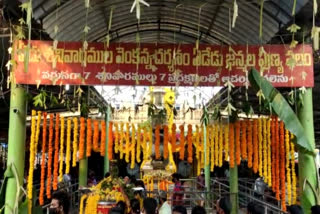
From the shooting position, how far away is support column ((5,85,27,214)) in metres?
5.89

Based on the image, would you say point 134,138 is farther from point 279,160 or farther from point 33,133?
point 279,160

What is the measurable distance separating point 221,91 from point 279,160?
4.09 meters

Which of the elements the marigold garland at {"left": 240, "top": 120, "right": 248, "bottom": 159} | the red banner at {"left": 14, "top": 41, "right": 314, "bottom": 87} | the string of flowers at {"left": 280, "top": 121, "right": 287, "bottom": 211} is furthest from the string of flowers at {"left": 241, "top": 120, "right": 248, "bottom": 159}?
the red banner at {"left": 14, "top": 41, "right": 314, "bottom": 87}

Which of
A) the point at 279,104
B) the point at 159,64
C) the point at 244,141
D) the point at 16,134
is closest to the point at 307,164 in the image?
the point at 244,141

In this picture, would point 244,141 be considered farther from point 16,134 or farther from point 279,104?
point 16,134

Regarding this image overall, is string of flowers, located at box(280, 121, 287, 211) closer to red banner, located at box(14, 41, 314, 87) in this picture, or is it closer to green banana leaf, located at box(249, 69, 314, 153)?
red banner, located at box(14, 41, 314, 87)

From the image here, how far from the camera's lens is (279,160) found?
257 inches

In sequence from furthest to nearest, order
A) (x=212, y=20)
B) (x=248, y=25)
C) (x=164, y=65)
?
(x=212, y=20)
(x=248, y=25)
(x=164, y=65)

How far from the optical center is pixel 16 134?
6.04 metres

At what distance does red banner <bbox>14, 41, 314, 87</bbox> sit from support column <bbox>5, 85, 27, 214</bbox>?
0.47 m

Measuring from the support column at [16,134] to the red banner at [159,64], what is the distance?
47 centimetres

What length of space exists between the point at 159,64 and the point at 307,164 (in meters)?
2.80

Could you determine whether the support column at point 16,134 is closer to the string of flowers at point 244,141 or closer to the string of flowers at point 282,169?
the string of flowers at point 244,141

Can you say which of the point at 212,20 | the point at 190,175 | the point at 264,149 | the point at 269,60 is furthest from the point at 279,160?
the point at 190,175
